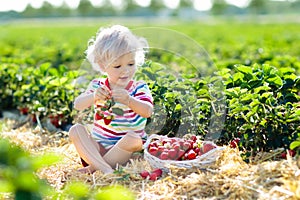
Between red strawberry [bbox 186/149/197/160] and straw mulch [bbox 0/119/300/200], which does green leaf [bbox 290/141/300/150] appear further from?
red strawberry [bbox 186/149/197/160]

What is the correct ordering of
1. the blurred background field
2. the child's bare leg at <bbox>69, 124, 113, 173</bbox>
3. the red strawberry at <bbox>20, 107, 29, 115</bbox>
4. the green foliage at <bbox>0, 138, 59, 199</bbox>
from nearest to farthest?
the green foliage at <bbox>0, 138, 59, 199</bbox> → the blurred background field → the child's bare leg at <bbox>69, 124, 113, 173</bbox> → the red strawberry at <bbox>20, 107, 29, 115</bbox>

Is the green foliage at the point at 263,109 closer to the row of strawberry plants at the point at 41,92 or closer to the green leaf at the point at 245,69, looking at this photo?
the green leaf at the point at 245,69

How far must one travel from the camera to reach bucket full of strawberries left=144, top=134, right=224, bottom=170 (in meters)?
3.54

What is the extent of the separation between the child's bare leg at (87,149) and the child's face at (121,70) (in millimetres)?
435

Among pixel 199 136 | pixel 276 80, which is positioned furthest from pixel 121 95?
pixel 276 80

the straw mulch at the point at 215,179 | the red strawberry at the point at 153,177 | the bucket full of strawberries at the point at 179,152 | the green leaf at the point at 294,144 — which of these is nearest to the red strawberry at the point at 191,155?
the bucket full of strawberries at the point at 179,152

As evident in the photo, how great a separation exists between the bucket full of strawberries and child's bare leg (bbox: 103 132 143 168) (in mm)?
88

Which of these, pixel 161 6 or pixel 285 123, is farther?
pixel 161 6

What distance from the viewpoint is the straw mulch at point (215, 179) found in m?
3.05

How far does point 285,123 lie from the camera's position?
11.9 feet

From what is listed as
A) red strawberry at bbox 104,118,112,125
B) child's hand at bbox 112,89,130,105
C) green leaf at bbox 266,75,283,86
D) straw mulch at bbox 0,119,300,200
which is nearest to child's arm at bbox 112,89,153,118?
child's hand at bbox 112,89,130,105

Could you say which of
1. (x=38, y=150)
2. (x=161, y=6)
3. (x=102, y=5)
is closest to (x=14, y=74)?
(x=38, y=150)

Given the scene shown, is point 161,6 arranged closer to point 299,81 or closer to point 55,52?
point 55,52

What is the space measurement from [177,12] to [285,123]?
8958 cm
